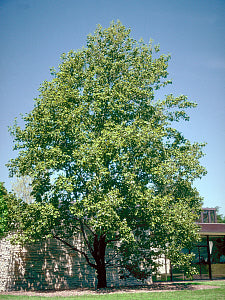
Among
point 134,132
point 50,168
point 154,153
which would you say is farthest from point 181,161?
point 50,168

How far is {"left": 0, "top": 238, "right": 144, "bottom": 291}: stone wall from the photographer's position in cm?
2017

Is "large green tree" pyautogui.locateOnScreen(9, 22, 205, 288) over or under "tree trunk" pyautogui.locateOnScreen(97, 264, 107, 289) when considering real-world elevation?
over

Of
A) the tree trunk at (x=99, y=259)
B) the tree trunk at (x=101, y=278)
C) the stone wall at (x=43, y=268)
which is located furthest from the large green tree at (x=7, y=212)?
the tree trunk at (x=101, y=278)

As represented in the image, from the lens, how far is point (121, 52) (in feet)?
70.6

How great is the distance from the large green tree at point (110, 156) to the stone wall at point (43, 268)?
119 inches

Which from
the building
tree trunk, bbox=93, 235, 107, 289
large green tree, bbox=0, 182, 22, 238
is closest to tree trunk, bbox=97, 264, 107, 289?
tree trunk, bbox=93, 235, 107, 289

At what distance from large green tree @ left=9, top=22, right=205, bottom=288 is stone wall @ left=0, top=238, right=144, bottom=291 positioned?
3.02m

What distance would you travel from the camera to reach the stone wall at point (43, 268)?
20172 mm

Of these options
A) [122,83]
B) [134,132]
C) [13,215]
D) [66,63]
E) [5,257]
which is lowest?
[5,257]

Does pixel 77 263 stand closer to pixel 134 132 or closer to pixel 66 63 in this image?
pixel 134 132

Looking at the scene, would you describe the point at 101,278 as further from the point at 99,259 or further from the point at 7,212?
the point at 7,212

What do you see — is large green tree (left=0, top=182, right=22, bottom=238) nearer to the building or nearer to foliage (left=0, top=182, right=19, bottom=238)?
foliage (left=0, top=182, right=19, bottom=238)

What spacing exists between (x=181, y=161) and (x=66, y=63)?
946 centimetres

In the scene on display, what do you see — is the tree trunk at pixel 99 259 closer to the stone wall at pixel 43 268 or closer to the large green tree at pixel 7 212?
the stone wall at pixel 43 268
